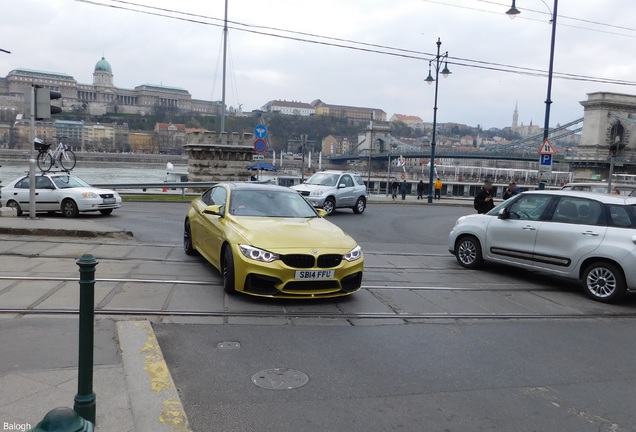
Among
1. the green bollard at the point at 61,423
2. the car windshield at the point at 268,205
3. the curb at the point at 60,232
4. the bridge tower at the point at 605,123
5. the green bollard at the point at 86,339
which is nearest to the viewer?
the green bollard at the point at 61,423

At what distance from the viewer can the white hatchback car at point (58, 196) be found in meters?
15.6

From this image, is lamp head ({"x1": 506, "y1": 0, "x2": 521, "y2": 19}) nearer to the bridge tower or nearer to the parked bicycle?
the parked bicycle

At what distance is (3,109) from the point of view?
58.2m

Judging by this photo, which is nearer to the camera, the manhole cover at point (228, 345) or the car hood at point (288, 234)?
the manhole cover at point (228, 345)

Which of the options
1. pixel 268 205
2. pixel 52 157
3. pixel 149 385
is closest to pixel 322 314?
pixel 268 205

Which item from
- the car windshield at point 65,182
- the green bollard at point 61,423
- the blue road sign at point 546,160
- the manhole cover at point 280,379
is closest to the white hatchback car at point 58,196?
the car windshield at point 65,182

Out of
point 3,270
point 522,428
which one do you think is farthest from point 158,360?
point 3,270

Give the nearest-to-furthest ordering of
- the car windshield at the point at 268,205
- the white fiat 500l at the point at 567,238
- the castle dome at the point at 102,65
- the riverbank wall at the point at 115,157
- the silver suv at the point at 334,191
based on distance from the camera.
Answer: the white fiat 500l at the point at 567,238, the car windshield at the point at 268,205, the silver suv at the point at 334,191, the riverbank wall at the point at 115,157, the castle dome at the point at 102,65

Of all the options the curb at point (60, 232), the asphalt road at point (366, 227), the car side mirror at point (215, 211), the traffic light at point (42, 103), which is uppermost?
the traffic light at point (42, 103)

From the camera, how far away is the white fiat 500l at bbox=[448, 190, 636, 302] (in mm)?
7508

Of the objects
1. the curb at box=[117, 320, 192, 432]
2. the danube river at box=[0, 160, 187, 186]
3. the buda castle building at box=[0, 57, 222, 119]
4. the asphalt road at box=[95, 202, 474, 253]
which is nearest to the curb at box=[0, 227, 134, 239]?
the asphalt road at box=[95, 202, 474, 253]

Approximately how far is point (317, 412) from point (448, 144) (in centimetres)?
11395

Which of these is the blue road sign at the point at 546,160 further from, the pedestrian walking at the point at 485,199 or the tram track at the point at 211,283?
the tram track at the point at 211,283

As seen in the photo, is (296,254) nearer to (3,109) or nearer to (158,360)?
(158,360)
